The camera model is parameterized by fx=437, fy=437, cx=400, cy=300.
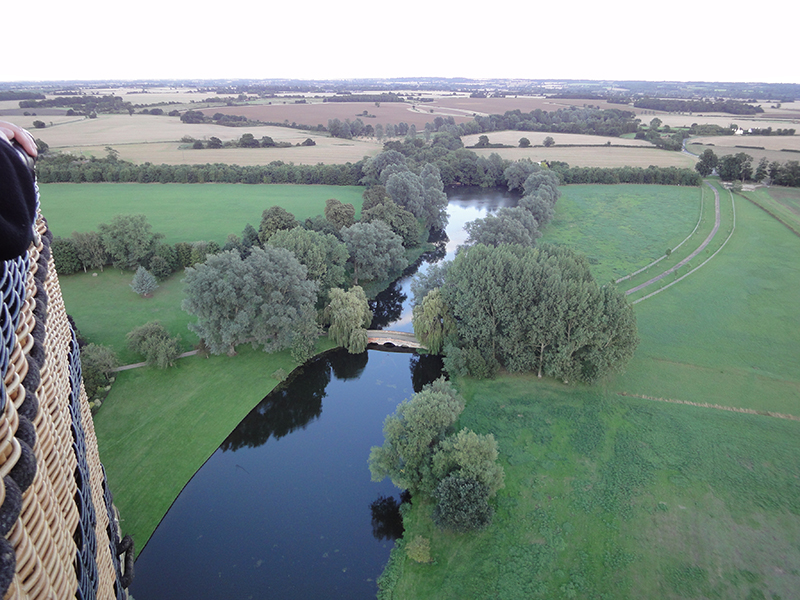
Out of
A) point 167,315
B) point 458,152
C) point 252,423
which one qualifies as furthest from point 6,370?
point 458,152

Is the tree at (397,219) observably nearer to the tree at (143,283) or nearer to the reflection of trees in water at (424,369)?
the reflection of trees in water at (424,369)

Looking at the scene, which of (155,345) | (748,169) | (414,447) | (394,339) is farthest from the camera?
(748,169)

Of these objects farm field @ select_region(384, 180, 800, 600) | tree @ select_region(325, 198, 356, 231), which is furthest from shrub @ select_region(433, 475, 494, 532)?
tree @ select_region(325, 198, 356, 231)

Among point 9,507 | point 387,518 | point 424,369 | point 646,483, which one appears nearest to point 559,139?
point 424,369

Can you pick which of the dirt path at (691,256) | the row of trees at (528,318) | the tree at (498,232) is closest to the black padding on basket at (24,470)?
the row of trees at (528,318)

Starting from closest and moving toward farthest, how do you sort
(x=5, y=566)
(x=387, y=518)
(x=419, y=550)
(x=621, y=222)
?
1. (x=5, y=566)
2. (x=419, y=550)
3. (x=387, y=518)
4. (x=621, y=222)

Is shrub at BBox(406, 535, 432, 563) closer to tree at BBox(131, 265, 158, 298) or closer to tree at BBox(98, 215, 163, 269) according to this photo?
tree at BBox(131, 265, 158, 298)

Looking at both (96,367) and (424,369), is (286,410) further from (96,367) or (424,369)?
(96,367)
